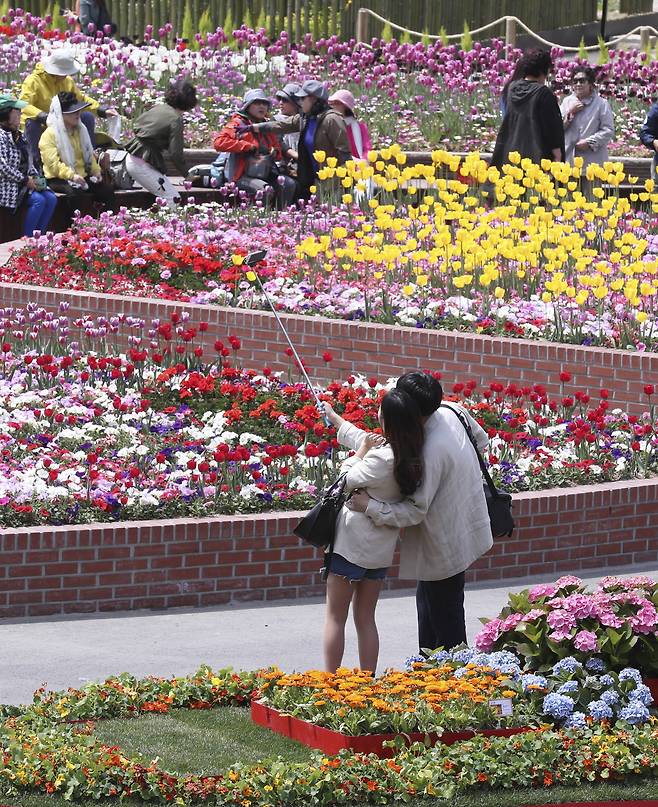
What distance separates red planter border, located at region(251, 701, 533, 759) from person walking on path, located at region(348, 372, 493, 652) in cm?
97

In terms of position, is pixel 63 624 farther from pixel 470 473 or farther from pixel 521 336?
pixel 521 336

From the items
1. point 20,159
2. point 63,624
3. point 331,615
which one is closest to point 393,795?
point 331,615

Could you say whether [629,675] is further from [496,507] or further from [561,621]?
[496,507]

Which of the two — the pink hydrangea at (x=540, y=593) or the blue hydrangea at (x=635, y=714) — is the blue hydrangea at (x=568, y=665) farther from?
the pink hydrangea at (x=540, y=593)

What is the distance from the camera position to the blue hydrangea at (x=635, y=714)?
6.26 meters

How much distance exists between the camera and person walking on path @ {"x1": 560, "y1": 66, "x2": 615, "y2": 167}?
16688 mm

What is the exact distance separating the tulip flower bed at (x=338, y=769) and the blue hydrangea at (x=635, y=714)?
47mm

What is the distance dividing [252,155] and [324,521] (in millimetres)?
10435

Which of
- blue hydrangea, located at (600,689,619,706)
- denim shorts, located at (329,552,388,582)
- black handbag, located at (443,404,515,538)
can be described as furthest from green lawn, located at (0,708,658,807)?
black handbag, located at (443,404,515,538)

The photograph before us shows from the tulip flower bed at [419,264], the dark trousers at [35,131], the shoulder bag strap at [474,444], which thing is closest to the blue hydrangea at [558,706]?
the shoulder bag strap at [474,444]

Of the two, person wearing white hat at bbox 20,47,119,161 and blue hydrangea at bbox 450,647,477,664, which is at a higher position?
person wearing white hat at bbox 20,47,119,161

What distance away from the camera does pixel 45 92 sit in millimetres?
17375

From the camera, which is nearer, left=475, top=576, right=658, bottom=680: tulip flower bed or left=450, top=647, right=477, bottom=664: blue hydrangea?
left=475, top=576, right=658, bottom=680: tulip flower bed

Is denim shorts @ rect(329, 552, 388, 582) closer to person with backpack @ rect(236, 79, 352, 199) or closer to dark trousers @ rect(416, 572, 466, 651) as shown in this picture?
dark trousers @ rect(416, 572, 466, 651)
